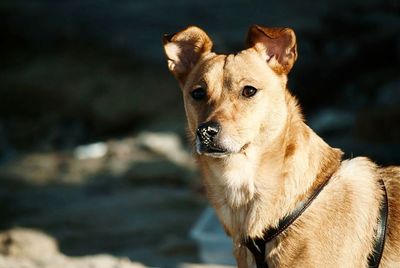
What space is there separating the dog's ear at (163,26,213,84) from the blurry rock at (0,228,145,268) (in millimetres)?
1932

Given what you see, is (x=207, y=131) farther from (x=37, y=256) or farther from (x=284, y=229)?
(x=37, y=256)

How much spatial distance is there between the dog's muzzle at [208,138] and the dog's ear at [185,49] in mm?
756

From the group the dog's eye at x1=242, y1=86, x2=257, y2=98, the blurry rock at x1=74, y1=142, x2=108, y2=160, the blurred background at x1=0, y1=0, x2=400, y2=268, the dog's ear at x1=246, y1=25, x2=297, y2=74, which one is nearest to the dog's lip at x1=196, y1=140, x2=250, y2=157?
the dog's eye at x1=242, y1=86, x2=257, y2=98

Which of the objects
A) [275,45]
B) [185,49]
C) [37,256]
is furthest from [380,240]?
[37,256]

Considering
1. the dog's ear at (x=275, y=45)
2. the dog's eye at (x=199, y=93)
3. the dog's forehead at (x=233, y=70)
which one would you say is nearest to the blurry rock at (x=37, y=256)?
the dog's eye at (x=199, y=93)

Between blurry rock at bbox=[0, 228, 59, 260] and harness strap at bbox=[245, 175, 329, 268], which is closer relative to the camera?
harness strap at bbox=[245, 175, 329, 268]

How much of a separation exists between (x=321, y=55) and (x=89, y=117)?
12.7 feet

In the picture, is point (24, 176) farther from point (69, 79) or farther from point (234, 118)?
point (234, 118)

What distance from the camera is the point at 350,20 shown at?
11789 millimetres

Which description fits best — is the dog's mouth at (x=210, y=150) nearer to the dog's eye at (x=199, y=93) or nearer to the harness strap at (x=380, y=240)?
the dog's eye at (x=199, y=93)

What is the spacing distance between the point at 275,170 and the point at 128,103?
8.50m

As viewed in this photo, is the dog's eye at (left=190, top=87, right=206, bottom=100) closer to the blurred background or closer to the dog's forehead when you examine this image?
the dog's forehead

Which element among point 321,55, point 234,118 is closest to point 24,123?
point 321,55

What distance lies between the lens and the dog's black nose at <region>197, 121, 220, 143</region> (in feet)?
13.0
